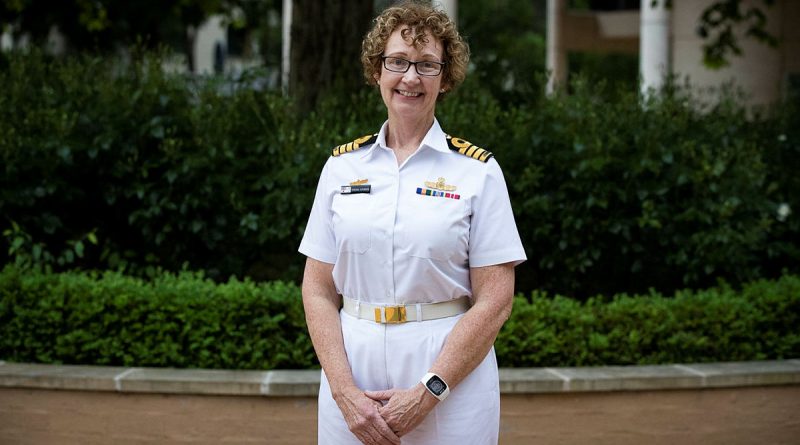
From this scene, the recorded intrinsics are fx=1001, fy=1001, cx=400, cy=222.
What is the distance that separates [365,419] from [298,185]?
348 cm

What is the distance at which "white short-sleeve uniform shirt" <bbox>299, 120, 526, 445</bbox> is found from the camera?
287 cm

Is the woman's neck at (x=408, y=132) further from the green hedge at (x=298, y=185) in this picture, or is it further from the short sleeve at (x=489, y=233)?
the green hedge at (x=298, y=185)

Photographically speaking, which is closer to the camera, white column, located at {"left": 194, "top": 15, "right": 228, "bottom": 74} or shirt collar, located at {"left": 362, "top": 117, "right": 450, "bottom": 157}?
shirt collar, located at {"left": 362, "top": 117, "right": 450, "bottom": 157}

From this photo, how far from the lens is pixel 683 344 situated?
5.33 m

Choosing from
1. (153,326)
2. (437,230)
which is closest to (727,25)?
(153,326)

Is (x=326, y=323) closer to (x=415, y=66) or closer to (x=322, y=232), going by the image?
(x=322, y=232)

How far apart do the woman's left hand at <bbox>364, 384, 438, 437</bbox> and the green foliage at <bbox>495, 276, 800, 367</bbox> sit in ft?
7.78

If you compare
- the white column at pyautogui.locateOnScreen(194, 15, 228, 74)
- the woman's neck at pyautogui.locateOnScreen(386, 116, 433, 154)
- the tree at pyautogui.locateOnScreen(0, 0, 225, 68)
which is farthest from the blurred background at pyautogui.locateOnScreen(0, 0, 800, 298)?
the white column at pyautogui.locateOnScreen(194, 15, 228, 74)

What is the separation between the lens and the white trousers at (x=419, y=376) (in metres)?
2.93

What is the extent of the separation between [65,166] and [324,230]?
12.6ft

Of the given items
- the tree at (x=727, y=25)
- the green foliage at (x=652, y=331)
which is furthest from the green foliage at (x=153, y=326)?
the tree at (x=727, y=25)

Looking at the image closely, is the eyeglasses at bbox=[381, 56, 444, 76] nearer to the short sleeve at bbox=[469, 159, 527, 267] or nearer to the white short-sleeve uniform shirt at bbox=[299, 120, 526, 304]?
the white short-sleeve uniform shirt at bbox=[299, 120, 526, 304]

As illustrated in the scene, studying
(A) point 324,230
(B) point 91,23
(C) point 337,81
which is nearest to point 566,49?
(B) point 91,23

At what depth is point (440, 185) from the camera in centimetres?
291
